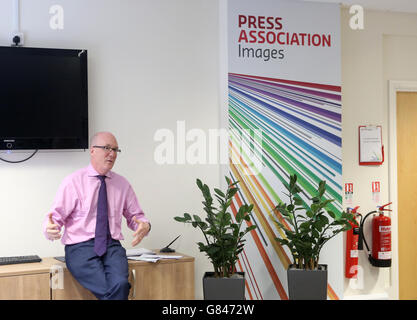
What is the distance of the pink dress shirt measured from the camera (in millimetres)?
3121

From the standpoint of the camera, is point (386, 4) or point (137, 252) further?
point (386, 4)

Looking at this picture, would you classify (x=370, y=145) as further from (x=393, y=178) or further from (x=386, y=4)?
(x=386, y=4)

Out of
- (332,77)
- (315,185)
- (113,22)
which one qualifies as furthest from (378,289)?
(113,22)

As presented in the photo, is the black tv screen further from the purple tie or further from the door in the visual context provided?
the door

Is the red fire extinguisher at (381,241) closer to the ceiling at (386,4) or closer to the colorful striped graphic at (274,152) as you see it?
the colorful striped graphic at (274,152)

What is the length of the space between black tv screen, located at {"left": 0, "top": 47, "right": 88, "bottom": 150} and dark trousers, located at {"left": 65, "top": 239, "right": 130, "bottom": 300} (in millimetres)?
841

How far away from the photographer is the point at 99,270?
9.93ft

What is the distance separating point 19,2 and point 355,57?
2904mm

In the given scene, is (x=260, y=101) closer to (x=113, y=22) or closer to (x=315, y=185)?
(x=315, y=185)

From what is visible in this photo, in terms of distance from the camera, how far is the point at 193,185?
402 centimetres

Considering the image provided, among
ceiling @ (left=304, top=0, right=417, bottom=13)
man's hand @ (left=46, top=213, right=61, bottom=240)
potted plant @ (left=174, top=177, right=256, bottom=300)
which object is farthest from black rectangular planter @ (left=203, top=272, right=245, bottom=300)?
ceiling @ (left=304, top=0, right=417, bottom=13)

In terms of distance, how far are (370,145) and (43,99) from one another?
289 centimetres

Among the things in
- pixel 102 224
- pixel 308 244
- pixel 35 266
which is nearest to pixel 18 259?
pixel 35 266

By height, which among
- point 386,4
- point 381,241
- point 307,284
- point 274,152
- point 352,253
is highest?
point 386,4
